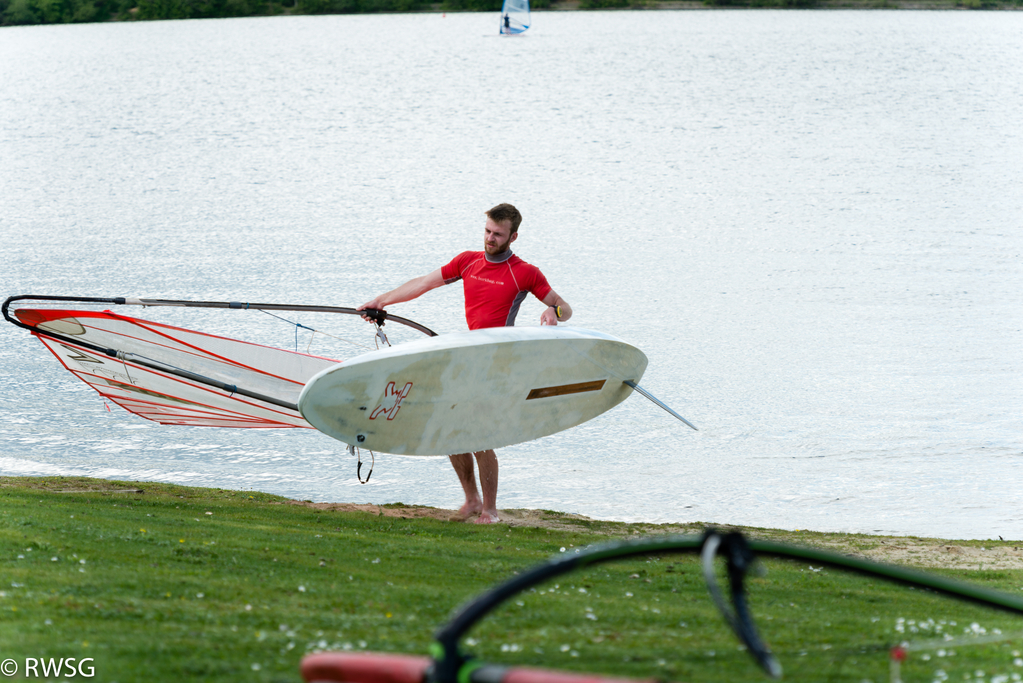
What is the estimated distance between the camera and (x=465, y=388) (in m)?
7.15

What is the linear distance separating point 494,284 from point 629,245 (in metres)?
15.9

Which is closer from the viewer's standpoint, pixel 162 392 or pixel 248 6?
pixel 162 392

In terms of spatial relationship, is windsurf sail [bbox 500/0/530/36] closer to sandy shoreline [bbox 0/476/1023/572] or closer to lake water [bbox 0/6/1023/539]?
lake water [bbox 0/6/1023/539]

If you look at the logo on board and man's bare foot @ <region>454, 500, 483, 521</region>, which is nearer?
the logo on board

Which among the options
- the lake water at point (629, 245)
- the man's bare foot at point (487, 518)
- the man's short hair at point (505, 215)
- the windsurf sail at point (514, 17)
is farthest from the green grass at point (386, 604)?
A: the windsurf sail at point (514, 17)

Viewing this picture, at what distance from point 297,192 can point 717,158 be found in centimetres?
1530

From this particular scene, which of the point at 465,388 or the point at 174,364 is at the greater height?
the point at 465,388

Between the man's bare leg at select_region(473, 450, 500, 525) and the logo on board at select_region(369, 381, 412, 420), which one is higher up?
the logo on board at select_region(369, 381, 412, 420)

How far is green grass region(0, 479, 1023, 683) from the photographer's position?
12.6 ft

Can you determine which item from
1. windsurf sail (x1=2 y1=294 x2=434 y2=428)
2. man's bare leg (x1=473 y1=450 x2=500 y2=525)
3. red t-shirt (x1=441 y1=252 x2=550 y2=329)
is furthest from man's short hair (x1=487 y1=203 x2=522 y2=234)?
man's bare leg (x1=473 y1=450 x2=500 y2=525)

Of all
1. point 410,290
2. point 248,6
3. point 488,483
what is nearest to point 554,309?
point 410,290

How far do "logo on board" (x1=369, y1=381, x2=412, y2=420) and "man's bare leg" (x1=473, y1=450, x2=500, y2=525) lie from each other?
96 cm

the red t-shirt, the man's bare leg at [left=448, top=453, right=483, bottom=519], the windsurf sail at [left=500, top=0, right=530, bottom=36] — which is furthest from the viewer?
the windsurf sail at [left=500, top=0, right=530, bottom=36]

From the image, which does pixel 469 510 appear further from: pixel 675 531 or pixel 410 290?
pixel 410 290
